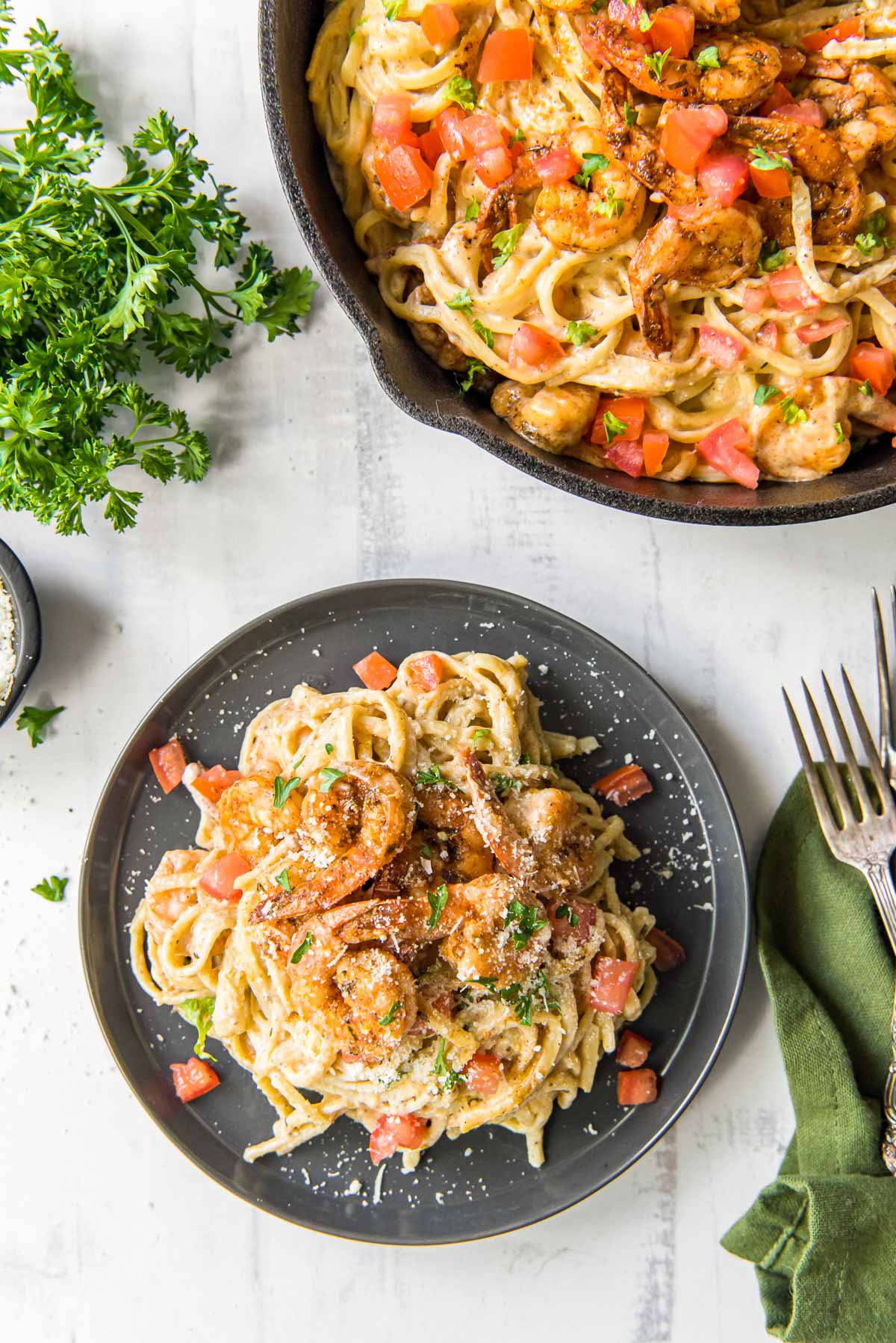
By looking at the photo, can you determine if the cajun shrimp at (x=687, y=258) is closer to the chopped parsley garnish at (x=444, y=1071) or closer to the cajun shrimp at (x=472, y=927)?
the cajun shrimp at (x=472, y=927)

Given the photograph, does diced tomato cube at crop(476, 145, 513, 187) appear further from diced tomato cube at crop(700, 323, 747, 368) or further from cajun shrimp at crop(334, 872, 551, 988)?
cajun shrimp at crop(334, 872, 551, 988)

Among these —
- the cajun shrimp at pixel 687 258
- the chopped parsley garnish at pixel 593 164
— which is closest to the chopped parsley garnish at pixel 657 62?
the chopped parsley garnish at pixel 593 164

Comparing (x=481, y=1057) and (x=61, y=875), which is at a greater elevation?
(x=61, y=875)

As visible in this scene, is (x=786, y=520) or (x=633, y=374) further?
(x=633, y=374)

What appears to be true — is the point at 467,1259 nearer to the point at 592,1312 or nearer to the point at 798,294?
the point at 592,1312

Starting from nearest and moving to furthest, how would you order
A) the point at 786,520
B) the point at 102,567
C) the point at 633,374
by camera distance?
the point at 786,520 → the point at 633,374 → the point at 102,567

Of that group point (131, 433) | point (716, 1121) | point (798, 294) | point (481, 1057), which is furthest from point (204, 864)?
point (798, 294)
